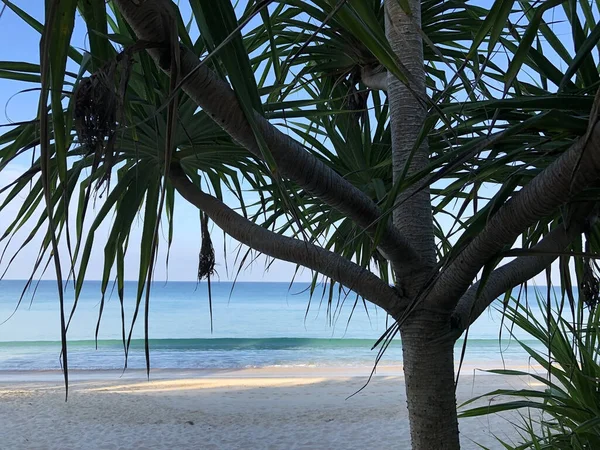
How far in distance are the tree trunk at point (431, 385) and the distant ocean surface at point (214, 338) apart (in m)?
3.44

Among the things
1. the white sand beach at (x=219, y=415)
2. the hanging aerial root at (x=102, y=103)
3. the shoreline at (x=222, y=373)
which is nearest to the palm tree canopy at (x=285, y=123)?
the hanging aerial root at (x=102, y=103)

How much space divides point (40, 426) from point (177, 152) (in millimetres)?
5250

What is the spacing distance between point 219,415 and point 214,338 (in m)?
13.4

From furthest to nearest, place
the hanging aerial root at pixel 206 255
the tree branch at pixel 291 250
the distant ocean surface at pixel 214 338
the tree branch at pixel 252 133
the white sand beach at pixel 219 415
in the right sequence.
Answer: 1. the distant ocean surface at pixel 214 338
2. the white sand beach at pixel 219 415
3. the hanging aerial root at pixel 206 255
4. the tree branch at pixel 291 250
5. the tree branch at pixel 252 133

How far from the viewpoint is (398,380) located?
8.55 meters

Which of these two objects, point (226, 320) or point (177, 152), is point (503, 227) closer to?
point (177, 152)

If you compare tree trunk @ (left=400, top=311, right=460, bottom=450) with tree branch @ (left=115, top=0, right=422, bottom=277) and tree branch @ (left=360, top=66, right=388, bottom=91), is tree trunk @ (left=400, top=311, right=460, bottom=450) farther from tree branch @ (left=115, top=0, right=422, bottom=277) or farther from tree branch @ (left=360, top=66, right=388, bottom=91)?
tree branch @ (left=360, top=66, right=388, bottom=91)

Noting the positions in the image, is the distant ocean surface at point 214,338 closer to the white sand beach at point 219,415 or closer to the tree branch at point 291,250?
the white sand beach at point 219,415

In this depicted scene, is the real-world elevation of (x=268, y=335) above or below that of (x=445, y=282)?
below

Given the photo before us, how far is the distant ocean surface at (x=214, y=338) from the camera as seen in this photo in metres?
13.3

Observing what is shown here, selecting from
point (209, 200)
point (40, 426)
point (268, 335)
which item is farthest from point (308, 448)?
point (268, 335)

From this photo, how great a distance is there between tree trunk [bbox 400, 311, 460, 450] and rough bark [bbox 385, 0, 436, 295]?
132 millimetres

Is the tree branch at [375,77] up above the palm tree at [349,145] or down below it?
above

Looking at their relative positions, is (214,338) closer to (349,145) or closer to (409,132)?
(349,145)
